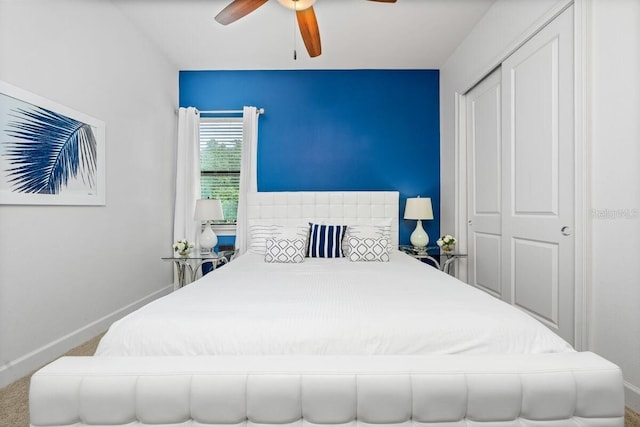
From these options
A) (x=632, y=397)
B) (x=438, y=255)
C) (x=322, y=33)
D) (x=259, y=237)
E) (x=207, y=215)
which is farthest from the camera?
(x=438, y=255)

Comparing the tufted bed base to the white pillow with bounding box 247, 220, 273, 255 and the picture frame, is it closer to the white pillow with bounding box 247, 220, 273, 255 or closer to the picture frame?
the picture frame

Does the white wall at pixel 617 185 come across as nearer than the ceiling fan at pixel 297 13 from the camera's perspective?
Yes

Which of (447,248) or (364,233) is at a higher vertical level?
(364,233)

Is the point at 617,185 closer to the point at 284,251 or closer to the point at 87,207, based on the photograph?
the point at 284,251

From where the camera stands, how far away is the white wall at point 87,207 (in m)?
1.99

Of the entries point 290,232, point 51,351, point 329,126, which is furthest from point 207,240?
point 329,126

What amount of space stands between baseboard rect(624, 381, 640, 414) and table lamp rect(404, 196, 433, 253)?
1985 mm

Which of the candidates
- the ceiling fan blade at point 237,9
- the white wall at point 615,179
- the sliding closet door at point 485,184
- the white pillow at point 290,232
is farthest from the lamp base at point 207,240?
the white wall at point 615,179

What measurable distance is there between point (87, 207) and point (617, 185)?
342 centimetres

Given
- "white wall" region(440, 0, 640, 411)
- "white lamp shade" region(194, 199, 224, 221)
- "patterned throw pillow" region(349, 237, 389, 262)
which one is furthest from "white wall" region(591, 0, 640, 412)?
"white lamp shade" region(194, 199, 224, 221)

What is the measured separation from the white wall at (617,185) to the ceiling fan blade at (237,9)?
6.35 ft

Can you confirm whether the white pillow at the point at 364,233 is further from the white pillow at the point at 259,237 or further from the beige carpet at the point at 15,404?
the beige carpet at the point at 15,404

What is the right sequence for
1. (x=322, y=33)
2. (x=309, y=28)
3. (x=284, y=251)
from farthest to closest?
(x=322, y=33) → (x=284, y=251) → (x=309, y=28)

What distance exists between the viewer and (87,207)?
2.54m
